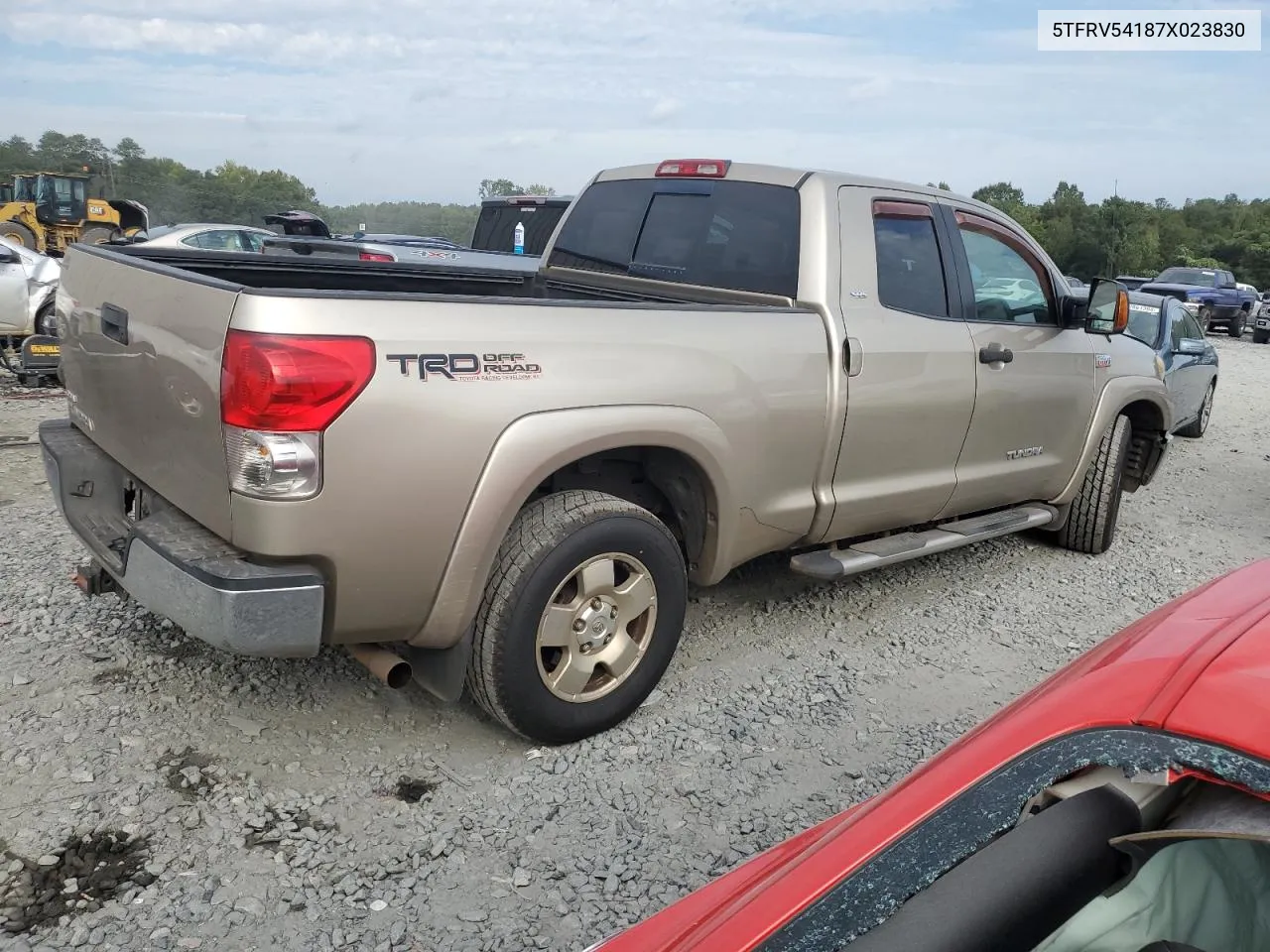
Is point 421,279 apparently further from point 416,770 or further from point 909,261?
point 416,770

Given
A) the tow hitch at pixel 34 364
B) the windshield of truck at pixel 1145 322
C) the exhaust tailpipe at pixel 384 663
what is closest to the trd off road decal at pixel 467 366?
the exhaust tailpipe at pixel 384 663

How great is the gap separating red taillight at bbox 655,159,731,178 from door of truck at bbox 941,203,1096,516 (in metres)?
1.06

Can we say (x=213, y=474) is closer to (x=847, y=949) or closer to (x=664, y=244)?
(x=847, y=949)

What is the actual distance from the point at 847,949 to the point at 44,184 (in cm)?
2836

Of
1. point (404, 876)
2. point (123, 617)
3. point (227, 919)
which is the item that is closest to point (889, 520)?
point (404, 876)

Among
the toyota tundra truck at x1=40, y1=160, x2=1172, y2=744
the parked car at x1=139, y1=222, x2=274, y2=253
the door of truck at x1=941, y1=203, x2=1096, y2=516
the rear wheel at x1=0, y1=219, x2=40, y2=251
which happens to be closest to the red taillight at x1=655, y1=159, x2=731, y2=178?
the toyota tundra truck at x1=40, y1=160, x2=1172, y2=744

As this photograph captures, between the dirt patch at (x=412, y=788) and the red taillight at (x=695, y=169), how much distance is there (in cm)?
273

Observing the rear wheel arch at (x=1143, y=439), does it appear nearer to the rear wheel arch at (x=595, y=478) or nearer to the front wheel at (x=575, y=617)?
the rear wheel arch at (x=595, y=478)

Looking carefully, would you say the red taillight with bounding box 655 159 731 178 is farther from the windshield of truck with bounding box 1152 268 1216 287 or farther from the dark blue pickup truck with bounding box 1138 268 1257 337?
the windshield of truck with bounding box 1152 268 1216 287

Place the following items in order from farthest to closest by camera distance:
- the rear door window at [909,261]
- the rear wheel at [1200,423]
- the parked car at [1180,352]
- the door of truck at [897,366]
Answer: the rear wheel at [1200,423] < the parked car at [1180,352] < the rear door window at [909,261] < the door of truck at [897,366]

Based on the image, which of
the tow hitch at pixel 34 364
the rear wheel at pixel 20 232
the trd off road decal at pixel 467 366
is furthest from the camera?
the rear wheel at pixel 20 232

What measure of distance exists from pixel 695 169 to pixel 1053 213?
67.2m

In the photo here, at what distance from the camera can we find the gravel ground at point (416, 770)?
2.60 m

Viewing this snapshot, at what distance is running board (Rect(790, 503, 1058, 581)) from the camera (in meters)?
4.07
